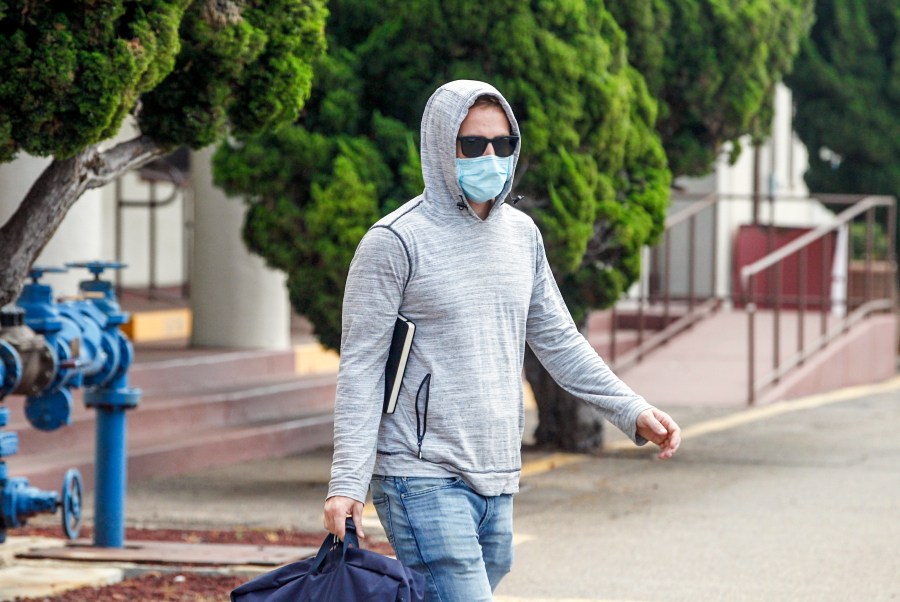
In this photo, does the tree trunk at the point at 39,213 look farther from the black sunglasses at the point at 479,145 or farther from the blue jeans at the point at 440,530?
the blue jeans at the point at 440,530

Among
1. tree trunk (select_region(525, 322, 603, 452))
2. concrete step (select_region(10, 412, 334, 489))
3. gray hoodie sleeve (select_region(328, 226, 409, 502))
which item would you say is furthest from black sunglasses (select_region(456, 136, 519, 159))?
tree trunk (select_region(525, 322, 603, 452))

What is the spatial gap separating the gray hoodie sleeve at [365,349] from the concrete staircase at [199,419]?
192 inches

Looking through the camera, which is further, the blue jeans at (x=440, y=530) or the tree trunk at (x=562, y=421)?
the tree trunk at (x=562, y=421)

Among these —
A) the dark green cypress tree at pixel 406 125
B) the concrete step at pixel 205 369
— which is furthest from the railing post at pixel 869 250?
the dark green cypress tree at pixel 406 125

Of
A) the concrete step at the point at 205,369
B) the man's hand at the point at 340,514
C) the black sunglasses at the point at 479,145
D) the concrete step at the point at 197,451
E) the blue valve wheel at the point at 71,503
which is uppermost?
the black sunglasses at the point at 479,145

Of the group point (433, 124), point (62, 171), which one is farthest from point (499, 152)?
point (62, 171)

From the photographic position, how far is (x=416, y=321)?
12.0ft

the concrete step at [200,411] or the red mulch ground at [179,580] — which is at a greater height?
the concrete step at [200,411]

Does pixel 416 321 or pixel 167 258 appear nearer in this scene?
pixel 416 321

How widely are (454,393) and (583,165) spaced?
16.0 feet

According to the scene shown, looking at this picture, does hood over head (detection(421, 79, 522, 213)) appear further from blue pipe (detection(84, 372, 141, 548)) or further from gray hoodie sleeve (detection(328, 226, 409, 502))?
blue pipe (detection(84, 372, 141, 548))

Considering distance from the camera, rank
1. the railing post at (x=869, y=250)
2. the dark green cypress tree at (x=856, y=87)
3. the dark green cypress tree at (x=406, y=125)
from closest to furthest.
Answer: the dark green cypress tree at (x=406, y=125) < the railing post at (x=869, y=250) < the dark green cypress tree at (x=856, y=87)

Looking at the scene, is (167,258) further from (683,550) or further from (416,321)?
(416,321)

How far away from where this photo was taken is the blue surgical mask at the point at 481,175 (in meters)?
3.68
